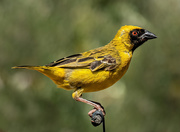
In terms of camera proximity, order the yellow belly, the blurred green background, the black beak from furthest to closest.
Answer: the blurred green background → the black beak → the yellow belly

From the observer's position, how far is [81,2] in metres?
7.68

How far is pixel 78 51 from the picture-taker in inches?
272

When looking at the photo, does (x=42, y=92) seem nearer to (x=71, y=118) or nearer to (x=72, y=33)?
(x=71, y=118)

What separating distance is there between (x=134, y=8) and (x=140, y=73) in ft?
4.80

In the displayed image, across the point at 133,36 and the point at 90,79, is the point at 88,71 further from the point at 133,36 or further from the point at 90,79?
the point at 133,36

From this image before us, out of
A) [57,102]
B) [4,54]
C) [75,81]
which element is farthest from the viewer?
[4,54]

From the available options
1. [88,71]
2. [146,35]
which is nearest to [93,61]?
[88,71]

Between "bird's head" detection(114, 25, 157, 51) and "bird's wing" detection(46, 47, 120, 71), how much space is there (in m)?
0.26

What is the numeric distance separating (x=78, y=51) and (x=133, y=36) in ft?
7.51

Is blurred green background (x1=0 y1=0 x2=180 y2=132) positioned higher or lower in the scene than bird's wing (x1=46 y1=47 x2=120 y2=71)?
higher

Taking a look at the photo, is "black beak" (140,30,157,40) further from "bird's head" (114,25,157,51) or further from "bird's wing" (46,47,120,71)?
"bird's wing" (46,47,120,71)

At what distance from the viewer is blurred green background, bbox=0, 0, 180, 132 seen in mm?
6996


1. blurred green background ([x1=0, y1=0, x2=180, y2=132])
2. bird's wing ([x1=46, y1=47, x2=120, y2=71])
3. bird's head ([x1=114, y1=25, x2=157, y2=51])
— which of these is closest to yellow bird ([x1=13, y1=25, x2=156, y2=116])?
bird's wing ([x1=46, y1=47, x2=120, y2=71])

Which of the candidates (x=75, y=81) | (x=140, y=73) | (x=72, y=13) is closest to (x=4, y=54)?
(x=72, y=13)
